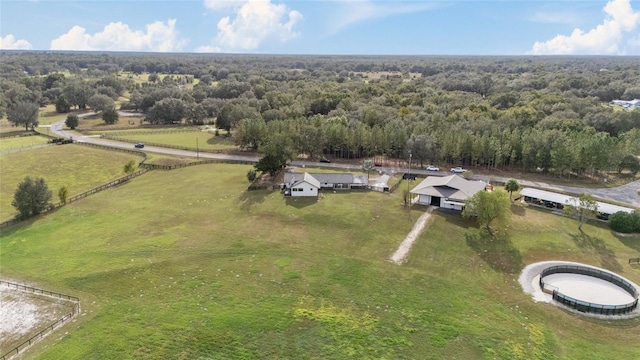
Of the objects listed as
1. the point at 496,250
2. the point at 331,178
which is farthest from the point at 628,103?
the point at 496,250

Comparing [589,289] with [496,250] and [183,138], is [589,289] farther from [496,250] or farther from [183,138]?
[183,138]

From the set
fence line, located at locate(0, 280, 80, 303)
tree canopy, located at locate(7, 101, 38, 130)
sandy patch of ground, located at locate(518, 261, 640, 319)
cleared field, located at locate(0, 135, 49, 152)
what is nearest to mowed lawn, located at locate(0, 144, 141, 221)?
cleared field, located at locate(0, 135, 49, 152)

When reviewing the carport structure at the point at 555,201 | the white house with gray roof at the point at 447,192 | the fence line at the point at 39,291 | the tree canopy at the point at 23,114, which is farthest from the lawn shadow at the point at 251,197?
the tree canopy at the point at 23,114

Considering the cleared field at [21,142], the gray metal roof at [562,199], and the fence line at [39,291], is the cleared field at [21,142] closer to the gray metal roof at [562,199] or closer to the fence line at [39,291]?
the fence line at [39,291]

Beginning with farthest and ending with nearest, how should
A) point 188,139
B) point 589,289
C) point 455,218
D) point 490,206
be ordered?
point 188,139, point 455,218, point 490,206, point 589,289

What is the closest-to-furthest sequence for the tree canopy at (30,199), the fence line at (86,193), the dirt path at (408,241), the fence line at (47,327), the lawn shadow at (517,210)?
the fence line at (47,327), the dirt path at (408,241), the fence line at (86,193), the tree canopy at (30,199), the lawn shadow at (517,210)

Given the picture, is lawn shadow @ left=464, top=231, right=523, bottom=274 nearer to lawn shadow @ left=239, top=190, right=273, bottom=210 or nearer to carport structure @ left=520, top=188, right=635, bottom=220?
carport structure @ left=520, top=188, right=635, bottom=220

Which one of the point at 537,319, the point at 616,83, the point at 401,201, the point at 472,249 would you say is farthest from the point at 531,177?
the point at 616,83

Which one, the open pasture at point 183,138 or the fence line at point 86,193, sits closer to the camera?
the fence line at point 86,193

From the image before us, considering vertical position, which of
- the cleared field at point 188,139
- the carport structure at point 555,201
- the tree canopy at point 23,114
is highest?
the tree canopy at point 23,114
